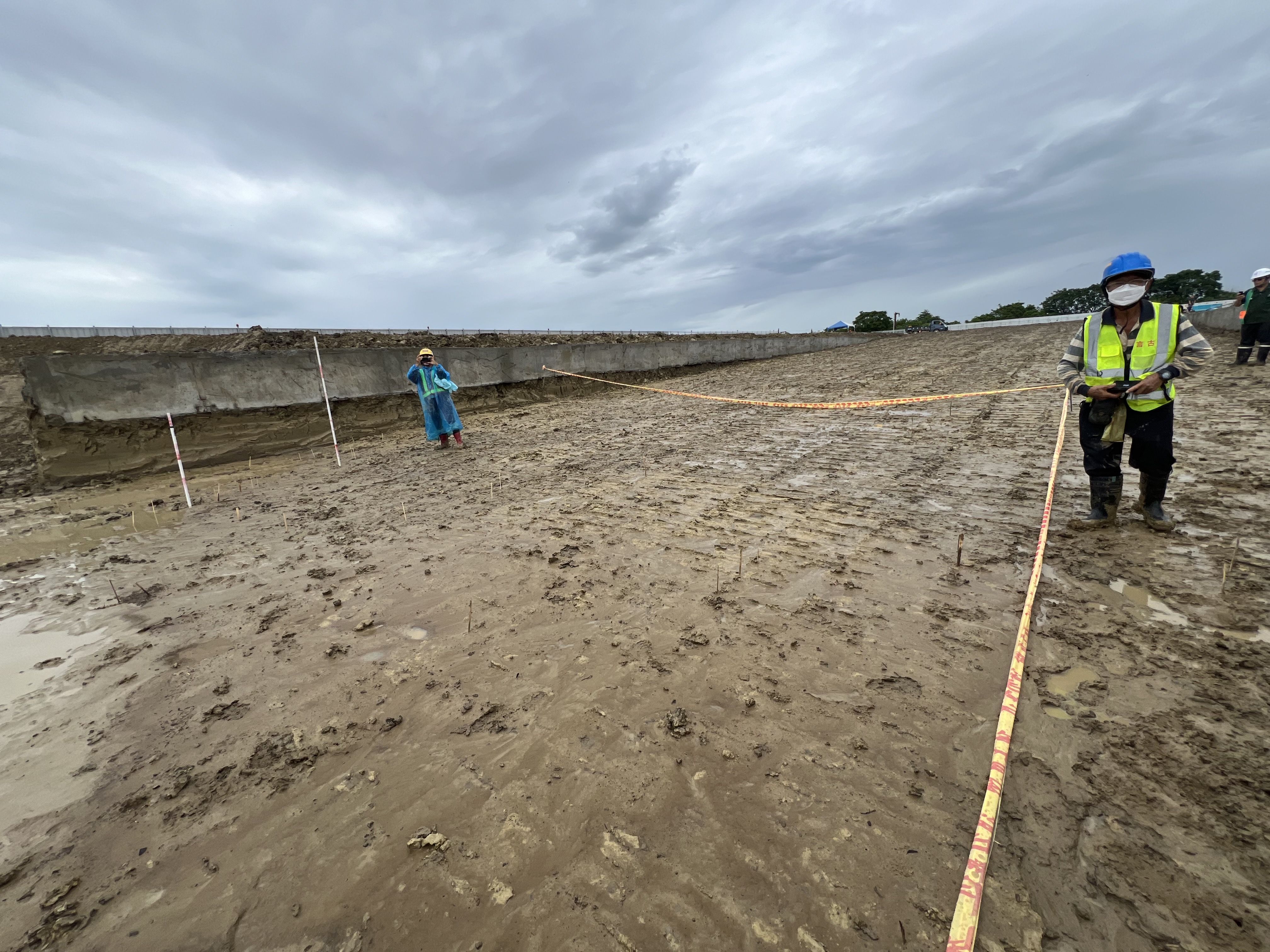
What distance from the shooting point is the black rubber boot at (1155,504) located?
3586 mm

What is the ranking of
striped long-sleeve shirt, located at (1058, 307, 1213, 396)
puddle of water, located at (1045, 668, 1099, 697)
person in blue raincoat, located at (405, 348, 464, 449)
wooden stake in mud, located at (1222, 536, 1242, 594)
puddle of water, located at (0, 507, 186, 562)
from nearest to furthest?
puddle of water, located at (1045, 668, 1099, 697) < wooden stake in mud, located at (1222, 536, 1242, 594) < striped long-sleeve shirt, located at (1058, 307, 1213, 396) < puddle of water, located at (0, 507, 186, 562) < person in blue raincoat, located at (405, 348, 464, 449)

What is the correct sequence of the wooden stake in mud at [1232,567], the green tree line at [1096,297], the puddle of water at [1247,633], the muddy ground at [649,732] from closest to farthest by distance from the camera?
the muddy ground at [649,732] < the puddle of water at [1247,633] < the wooden stake in mud at [1232,567] < the green tree line at [1096,297]

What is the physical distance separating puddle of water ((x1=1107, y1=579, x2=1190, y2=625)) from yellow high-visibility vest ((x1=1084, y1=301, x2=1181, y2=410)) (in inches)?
59.6

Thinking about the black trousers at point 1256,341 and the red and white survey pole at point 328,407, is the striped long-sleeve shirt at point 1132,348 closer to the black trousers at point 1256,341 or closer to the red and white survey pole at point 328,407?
the red and white survey pole at point 328,407

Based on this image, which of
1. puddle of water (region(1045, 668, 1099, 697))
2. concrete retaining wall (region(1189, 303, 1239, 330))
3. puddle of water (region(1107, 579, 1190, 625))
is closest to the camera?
puddle of water (region(1045, 668, 1099, 697))

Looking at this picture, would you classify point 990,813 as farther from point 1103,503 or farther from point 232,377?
point 232,377

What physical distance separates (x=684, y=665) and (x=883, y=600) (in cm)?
130

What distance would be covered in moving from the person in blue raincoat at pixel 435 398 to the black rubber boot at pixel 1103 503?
309 inches

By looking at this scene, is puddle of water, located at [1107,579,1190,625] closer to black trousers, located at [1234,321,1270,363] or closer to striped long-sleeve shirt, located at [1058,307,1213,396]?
striped long-sleeve shirt, located at [1058,307,1213,396]

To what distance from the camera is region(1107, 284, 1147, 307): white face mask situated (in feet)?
11.6

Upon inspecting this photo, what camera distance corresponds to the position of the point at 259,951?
4.77 ft

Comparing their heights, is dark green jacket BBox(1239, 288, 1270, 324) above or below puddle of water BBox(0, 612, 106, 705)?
above

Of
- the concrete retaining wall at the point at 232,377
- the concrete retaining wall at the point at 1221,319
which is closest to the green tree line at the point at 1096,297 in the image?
the concrete retaining wall at the point at 1221,319

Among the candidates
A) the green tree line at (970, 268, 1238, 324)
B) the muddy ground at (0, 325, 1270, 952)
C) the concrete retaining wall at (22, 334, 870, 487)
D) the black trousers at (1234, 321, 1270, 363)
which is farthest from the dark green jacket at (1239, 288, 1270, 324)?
the green tree line at (970, 268, 1238, 324)
